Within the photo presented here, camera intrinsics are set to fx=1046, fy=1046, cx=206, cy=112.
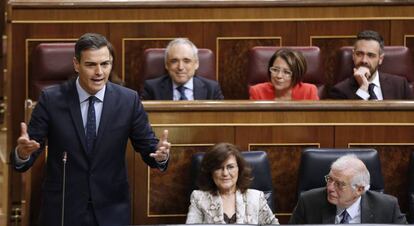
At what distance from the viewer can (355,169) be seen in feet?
7.82

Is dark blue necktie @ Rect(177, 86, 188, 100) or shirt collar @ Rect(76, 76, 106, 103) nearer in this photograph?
shirt collar @ Rect(76, 76, 106, 103)

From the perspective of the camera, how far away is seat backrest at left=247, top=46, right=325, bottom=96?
3.23 meters

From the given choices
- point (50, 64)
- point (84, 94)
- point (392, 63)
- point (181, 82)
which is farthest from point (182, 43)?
point (84, 94)

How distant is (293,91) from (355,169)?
2.27 ft

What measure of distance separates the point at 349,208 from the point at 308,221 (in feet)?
0.33

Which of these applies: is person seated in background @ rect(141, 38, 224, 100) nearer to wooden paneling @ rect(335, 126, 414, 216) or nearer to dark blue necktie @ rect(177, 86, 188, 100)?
dark blue necktie @ rect(177, 86, 188, 100)

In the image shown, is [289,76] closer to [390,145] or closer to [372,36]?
[372,36]

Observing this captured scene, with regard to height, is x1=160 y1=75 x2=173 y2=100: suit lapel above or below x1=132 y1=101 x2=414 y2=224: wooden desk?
above

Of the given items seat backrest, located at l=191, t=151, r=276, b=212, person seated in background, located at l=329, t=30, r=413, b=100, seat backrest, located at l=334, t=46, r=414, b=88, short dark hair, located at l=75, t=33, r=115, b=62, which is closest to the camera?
short dark hair, located at l=75, t=33, r=115, b=62

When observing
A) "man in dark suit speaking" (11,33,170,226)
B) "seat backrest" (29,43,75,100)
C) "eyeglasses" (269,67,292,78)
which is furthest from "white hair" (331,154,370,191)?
"seat backrest" (29,43,75,100)

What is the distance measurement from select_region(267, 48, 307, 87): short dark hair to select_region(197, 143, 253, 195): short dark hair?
0.61 metres

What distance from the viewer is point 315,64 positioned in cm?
325

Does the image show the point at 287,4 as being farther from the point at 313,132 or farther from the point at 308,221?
the point at 308,221

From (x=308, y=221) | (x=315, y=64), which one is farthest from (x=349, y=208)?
(x=315, y=64)
